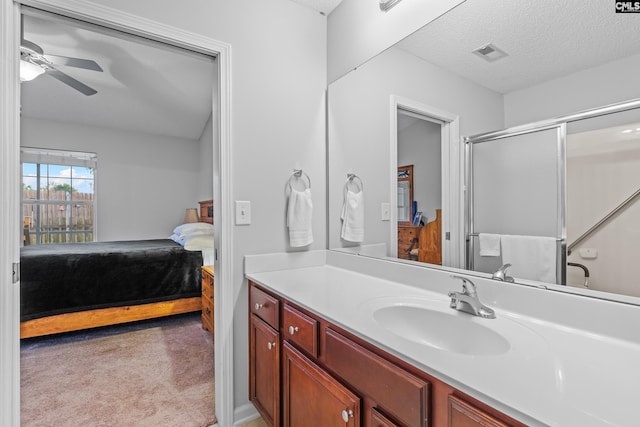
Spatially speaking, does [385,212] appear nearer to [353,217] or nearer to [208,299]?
[353,217]

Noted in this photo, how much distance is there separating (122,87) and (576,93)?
469 cm

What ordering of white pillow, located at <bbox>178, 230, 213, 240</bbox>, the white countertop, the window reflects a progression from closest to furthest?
the white countertop → white pillow, located at <bbox>178, 230, 213, 240</bbox> → the window

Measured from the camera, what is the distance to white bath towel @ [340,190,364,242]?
1.86m

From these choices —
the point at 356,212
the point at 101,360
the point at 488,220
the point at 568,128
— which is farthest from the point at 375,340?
the point at 101,360

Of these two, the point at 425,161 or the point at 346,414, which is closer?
the point at 346,414

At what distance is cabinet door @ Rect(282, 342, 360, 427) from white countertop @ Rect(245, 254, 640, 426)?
0.22 meters

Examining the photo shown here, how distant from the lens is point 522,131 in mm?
1105

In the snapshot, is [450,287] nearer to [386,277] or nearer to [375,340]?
[386,277]

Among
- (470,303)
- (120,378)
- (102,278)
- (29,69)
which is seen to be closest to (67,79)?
(29,69)

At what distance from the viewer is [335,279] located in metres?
1.63

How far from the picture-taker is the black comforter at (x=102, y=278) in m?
2.74

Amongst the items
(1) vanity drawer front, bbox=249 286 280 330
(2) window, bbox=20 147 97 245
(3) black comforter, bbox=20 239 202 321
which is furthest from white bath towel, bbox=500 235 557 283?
(2) window, bbox=20 147 97 245

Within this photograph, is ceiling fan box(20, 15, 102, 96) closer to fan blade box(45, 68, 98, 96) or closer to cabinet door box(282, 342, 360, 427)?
fan blade box(45, 68, 98, 96)

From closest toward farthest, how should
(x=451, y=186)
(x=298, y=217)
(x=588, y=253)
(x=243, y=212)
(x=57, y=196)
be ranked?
(x=588, y=253), (x=451, y=186), (x=243, y=212), (x=298, y=217), (x=57, y=196)
